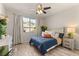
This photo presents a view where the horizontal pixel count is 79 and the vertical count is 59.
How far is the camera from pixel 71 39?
195 centimetres

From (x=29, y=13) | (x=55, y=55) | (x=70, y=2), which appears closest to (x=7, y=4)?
(x=29, y=13)

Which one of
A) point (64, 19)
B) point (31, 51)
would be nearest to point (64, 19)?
point (64, 19)

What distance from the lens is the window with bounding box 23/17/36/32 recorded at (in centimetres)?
193

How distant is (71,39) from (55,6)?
2.56 feet

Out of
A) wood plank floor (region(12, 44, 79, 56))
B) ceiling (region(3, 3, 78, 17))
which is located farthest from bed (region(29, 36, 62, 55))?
ceiling (region(3, 3, 78, 17))

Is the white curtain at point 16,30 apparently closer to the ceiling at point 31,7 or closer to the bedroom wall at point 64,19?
the ceiling at point 31,7

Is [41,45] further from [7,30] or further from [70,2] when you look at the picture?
[70,2]

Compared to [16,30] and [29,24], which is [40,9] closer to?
[29,24]

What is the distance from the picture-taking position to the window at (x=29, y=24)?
6.34 feet

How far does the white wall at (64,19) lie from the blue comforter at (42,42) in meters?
0.30

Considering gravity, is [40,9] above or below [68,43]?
above

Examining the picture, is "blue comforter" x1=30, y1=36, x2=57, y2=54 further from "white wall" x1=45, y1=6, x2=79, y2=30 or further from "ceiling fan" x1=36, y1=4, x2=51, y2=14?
"ceiling fan" x1=36, y1=4, x2=51, y2=14

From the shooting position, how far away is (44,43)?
6.98 feet

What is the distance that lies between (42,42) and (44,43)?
55 mm
